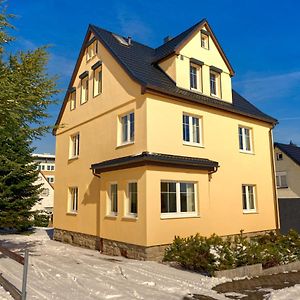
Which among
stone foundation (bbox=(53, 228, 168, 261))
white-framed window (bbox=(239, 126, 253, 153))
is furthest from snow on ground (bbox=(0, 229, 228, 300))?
white-framed window (bbox=(239, 126, 253, 153))

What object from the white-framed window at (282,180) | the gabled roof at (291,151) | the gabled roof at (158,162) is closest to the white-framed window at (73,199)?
the gabled roof at (158,162)

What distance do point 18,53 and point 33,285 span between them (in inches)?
299

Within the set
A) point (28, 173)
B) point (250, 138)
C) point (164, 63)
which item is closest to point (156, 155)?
point (164, 63)

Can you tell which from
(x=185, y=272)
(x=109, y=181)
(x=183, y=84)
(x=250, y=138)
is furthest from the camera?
(x=250, y=138)

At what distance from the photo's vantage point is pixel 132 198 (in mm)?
12828

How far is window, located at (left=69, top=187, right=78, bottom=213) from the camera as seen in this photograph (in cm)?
1783

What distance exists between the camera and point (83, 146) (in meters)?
17.2

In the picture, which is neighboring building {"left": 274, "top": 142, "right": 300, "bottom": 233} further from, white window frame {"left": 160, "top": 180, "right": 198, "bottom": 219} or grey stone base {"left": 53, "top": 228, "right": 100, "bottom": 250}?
grey stone base {"left": 53, "top": 228, "right": 100, "bottom": 250}

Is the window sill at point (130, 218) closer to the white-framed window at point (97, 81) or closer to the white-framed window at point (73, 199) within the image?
the white-framed window at point (73, 199)

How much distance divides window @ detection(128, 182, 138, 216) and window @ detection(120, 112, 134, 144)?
1.99 metres

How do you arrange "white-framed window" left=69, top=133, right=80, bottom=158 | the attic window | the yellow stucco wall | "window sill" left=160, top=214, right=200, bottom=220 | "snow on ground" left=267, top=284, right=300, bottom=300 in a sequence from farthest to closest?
the yellow stucco wall < "white-framed window" left=69, top=133, right=80, bottom=158 < the attic window < "window sill" left=160, top=214, right=200, bottom=220 < "snow on ground" left=267, top=284, right=300, bottom=300

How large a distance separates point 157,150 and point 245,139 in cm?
667

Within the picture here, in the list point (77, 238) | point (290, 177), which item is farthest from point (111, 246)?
point (290, 177)

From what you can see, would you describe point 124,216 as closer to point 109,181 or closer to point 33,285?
point 109,181
